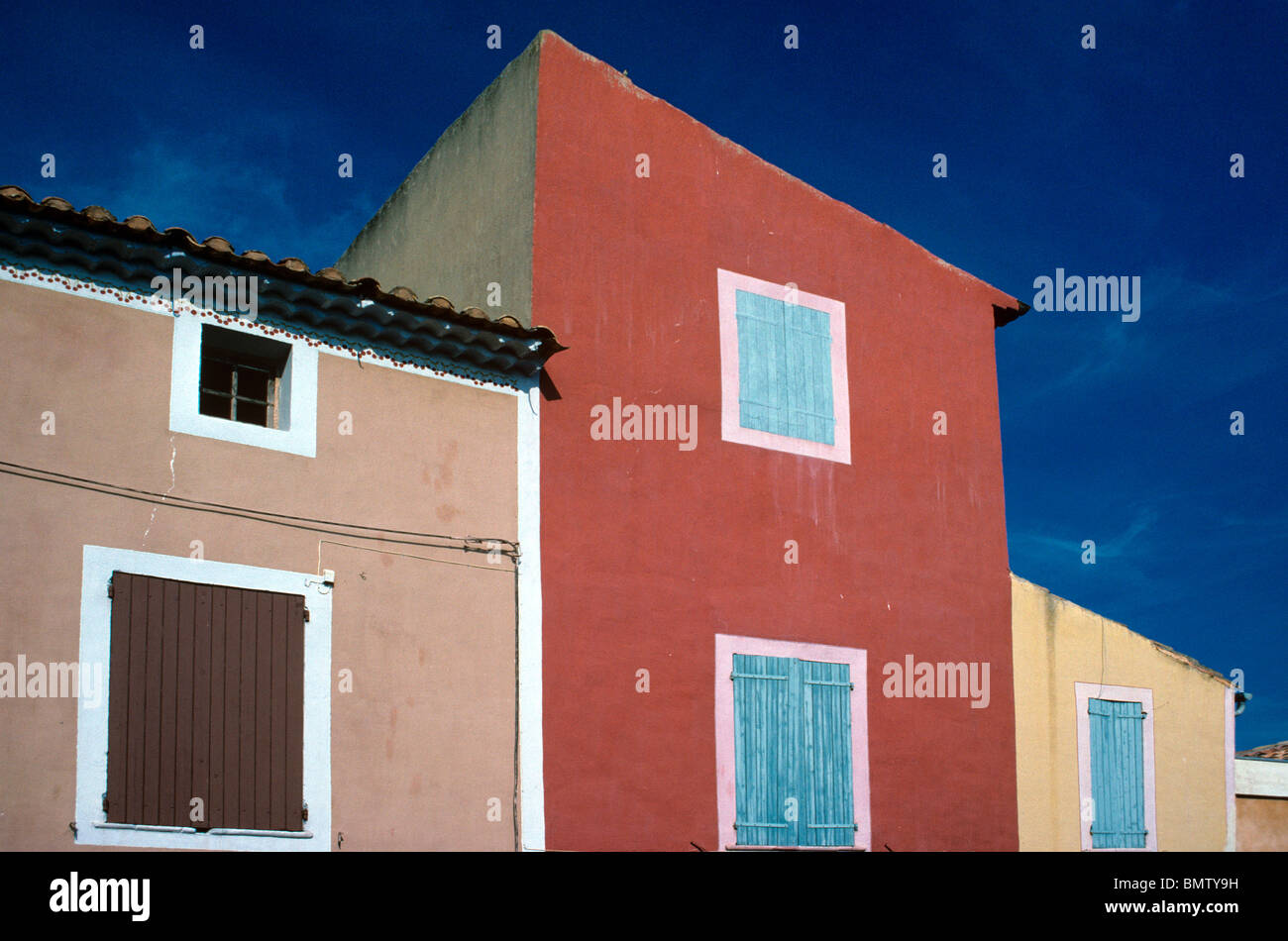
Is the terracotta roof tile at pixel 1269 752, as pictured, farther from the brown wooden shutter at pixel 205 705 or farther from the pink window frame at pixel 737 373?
the brown wooden shutter at pixel 205 705

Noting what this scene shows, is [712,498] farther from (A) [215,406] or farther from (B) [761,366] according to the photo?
(A) [215,406]

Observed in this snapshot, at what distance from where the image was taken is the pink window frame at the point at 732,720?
1273cm

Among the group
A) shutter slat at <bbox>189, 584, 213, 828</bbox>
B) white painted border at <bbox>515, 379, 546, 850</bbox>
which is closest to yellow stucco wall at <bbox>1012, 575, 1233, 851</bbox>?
white painted border at <bbox>515, 379, 546, 850</bbox>

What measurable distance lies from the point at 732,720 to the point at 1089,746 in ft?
14.0

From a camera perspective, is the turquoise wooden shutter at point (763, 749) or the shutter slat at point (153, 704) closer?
the shutter slat at point (153, 704)

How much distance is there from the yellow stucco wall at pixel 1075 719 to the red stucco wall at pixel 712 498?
258 millimetres

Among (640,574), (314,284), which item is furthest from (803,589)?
(314,284)

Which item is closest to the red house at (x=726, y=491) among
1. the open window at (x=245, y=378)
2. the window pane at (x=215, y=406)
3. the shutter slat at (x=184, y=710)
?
the open window at (x=245, y=378)

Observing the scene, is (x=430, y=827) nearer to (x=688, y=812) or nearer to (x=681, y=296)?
(x=688, y=812)

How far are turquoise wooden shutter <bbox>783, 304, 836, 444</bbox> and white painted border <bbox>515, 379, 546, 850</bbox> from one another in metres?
2.74

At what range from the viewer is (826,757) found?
1342 cm

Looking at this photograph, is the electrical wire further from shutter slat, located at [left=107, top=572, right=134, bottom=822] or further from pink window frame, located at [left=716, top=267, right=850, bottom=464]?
pink window frame, located at [left=716, top=267, right=850, bottom=464]

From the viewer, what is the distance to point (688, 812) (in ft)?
41.0

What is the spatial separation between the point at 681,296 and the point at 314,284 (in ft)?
12.3
